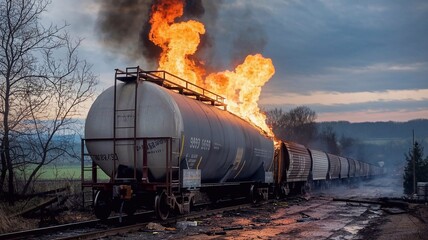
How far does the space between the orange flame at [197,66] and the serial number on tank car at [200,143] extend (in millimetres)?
6081

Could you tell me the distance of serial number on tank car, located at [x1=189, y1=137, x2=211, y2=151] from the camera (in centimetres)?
1566

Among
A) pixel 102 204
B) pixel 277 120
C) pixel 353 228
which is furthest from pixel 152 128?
pixel 277 120

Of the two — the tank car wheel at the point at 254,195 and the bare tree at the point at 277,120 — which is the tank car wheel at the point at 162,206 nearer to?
the tank car wheel at the point at 254,195

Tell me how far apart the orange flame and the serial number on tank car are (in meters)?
6.08

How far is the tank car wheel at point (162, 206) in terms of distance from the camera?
14.7 metres

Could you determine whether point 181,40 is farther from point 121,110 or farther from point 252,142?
point 121,110

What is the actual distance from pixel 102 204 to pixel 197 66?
13744 millimetres

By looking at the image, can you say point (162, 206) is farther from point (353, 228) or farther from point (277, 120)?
point (277, 120)

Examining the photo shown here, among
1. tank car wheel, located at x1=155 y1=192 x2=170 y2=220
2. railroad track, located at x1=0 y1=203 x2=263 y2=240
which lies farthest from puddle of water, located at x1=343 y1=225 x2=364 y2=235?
tank car wheel, located at x1=155 y1=192 x2=170 y2=220

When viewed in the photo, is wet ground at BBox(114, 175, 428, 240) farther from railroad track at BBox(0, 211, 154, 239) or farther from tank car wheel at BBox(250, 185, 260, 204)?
tank car wheel at BBox(250, 185, 260, 204)

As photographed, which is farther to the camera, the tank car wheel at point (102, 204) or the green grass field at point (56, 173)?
the green grass field at point (56, 173)

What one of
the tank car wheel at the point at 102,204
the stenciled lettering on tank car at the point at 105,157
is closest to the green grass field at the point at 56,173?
the stenciled lettering on tank car at the point at 105,157

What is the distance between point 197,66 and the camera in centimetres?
2747

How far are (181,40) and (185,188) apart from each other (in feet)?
31.2
